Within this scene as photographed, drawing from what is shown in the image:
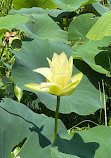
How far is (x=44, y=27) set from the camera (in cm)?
264

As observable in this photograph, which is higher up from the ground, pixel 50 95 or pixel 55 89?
pixel 55 89

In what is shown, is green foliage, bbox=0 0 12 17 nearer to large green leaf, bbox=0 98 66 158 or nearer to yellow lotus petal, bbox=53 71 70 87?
large green leaf, bbox=0 98 66 158

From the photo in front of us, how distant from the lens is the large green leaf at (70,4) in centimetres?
254

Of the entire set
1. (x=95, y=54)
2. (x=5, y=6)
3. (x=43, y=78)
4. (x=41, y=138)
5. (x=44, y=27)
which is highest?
(x=5, y=6)

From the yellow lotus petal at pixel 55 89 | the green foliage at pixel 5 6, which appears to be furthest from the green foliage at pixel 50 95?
the green foliage at pixel 5 6

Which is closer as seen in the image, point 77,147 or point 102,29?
Result: point 77,147

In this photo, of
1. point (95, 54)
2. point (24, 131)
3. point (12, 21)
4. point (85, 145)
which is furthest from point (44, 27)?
point (85, 145)

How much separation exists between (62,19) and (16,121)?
173 cm

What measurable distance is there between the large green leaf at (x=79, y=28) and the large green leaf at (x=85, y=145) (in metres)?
1.28

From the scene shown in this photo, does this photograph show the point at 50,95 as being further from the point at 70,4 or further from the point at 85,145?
the point at 70,4

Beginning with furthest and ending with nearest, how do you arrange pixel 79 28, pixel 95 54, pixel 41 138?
pixel 79 28 < pixel 95 54 < pixel 41 138

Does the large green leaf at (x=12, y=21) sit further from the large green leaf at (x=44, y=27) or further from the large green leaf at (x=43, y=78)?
the large green leaf at (x=44, y=27)

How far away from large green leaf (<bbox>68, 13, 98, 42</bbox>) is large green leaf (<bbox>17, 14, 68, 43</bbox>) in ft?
0.27

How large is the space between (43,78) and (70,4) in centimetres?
96
